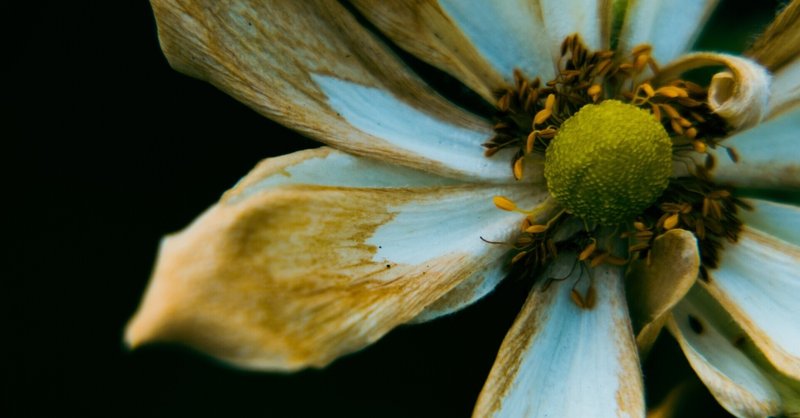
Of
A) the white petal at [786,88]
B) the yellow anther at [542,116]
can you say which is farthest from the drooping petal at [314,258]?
the white petal at [786,88]

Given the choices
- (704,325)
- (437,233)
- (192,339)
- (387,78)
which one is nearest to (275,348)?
(192,339)

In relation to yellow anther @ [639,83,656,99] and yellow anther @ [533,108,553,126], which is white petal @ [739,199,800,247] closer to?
yellow anther @ [639,83,656,99]

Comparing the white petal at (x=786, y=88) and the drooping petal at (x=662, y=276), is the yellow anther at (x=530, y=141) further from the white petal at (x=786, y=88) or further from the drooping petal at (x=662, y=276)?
the white petal at (x=786, y=88)

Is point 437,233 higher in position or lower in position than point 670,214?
lower

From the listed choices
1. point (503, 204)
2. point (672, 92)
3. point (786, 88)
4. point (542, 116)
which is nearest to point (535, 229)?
point (503, 204)

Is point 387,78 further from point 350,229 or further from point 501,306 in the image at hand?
point 501,306

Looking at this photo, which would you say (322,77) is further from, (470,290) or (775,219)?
(775,219)
